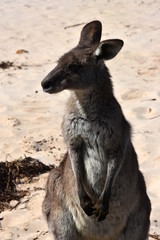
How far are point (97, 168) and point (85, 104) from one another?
447 millimetres

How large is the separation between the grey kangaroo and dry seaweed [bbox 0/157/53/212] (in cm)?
97

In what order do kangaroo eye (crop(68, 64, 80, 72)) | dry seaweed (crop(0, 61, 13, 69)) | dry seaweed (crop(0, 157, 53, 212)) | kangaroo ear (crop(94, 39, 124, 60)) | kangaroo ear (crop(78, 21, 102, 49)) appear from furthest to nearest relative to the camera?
dry seaweed (crop(0, 61, 13, 69)) < dry seaweed (crop(0, 157, 53, 212)) < kangaroo ear (crop(78, 21, 102, 49)) < kangaroo eye (crop(68, 64, 80, 72)) < kangaroo ear (crop(94, 39, 124, 60))

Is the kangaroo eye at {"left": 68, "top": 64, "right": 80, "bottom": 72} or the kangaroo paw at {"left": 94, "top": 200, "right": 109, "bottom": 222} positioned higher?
the kangaroo eye at {"left": 68, "top": 64, "right": 80, "bottom": 72}

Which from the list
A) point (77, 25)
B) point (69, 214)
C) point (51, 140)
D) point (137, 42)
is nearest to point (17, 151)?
point (51, 140)

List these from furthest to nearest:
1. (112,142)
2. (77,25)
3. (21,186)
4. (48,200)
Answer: (77,25) < (21,186) < (48,200) < (112,142)

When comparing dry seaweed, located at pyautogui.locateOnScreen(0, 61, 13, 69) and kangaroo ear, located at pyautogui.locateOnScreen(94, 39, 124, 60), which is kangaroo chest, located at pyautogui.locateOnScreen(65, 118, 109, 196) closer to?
kangaroo ear, located at pyautogui.locateOnScreen(94, 39, 124, 60)

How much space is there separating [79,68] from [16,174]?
71.4 inches

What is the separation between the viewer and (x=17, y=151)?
5762 mm

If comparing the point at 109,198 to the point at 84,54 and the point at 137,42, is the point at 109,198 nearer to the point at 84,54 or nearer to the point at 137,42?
the point at 84,54

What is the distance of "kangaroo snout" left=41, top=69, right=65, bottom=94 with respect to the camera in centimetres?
369

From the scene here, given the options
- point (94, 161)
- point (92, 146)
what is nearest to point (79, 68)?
point (92, 146)

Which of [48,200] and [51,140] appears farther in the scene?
[51,140]

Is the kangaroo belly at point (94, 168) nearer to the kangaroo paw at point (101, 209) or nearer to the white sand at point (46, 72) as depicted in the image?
the kangaroo paw at point (101, 209)

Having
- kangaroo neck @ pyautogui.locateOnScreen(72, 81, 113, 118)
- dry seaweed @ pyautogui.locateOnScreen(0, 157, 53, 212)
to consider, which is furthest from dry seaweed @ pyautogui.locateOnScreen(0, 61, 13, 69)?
kangaroo neck @ pyautogui.locateOnScreen(72, 81, 113, 118)
